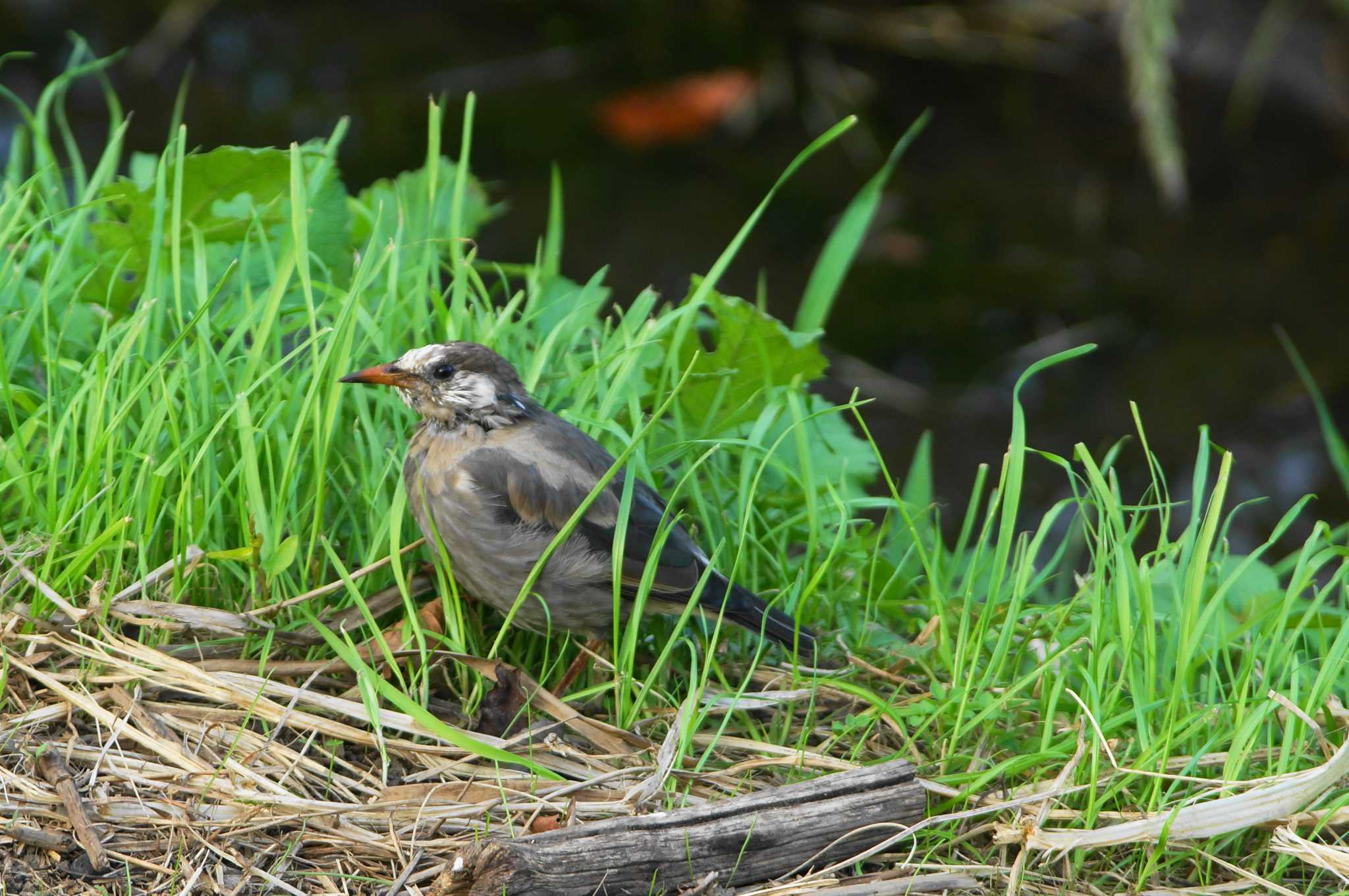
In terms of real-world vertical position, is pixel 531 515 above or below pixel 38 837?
above

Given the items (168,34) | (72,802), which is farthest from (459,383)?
(168,34)

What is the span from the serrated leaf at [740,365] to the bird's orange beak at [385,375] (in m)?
0.68

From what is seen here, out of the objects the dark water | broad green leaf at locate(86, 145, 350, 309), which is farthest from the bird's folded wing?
the dark water

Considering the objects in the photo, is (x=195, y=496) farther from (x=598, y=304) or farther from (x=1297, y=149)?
(x=1297, y=149)

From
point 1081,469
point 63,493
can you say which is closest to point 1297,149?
point 1081,469

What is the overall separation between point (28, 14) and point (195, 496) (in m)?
5.57

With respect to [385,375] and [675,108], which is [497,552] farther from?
[675,108]

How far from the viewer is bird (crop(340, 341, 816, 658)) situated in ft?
9.45

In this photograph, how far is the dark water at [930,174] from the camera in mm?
6121

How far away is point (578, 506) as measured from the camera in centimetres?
291

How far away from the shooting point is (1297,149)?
736cm

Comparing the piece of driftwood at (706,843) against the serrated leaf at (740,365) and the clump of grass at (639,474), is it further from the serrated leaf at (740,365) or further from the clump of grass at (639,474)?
the serrated leaf at (740,365)

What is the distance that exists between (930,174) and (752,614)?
4811 mm

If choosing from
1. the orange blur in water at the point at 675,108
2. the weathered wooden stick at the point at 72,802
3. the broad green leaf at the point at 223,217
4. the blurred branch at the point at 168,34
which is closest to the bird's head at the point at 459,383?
the broad green leaf at the point at 223,217
